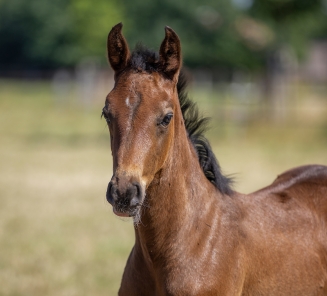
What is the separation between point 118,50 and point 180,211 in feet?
3.47

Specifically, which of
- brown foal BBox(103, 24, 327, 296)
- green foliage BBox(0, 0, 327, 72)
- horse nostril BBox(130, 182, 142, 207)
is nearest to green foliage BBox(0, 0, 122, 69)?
green foliage BBox(0, 0, 327, 72)

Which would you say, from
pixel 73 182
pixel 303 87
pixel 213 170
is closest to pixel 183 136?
pixel 213 170

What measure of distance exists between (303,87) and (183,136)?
36.1 m

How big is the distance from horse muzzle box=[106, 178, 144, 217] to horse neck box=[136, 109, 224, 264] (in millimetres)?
419

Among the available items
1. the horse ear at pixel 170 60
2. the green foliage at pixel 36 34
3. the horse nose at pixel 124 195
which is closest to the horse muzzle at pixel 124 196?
the horse nose at pixel 124 195

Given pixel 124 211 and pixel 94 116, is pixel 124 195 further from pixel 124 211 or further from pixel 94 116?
pixel 94 116

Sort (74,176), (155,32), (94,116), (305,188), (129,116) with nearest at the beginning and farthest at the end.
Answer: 1. (129,116)
2. (305,188)
3. (74,176)
4. (94,116)
5. (155,32)

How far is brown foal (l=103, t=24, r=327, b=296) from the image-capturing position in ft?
10.6

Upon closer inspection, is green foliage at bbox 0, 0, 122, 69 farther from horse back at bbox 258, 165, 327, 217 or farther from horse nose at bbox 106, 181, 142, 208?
horse nose at bbox 106, 181, 142, 208

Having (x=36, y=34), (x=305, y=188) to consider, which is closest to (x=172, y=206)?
(x=305, y=188)

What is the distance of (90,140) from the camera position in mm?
20094

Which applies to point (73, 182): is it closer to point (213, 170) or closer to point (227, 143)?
point (227, 143)

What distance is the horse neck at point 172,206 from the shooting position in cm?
346

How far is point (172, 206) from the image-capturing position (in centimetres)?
351
